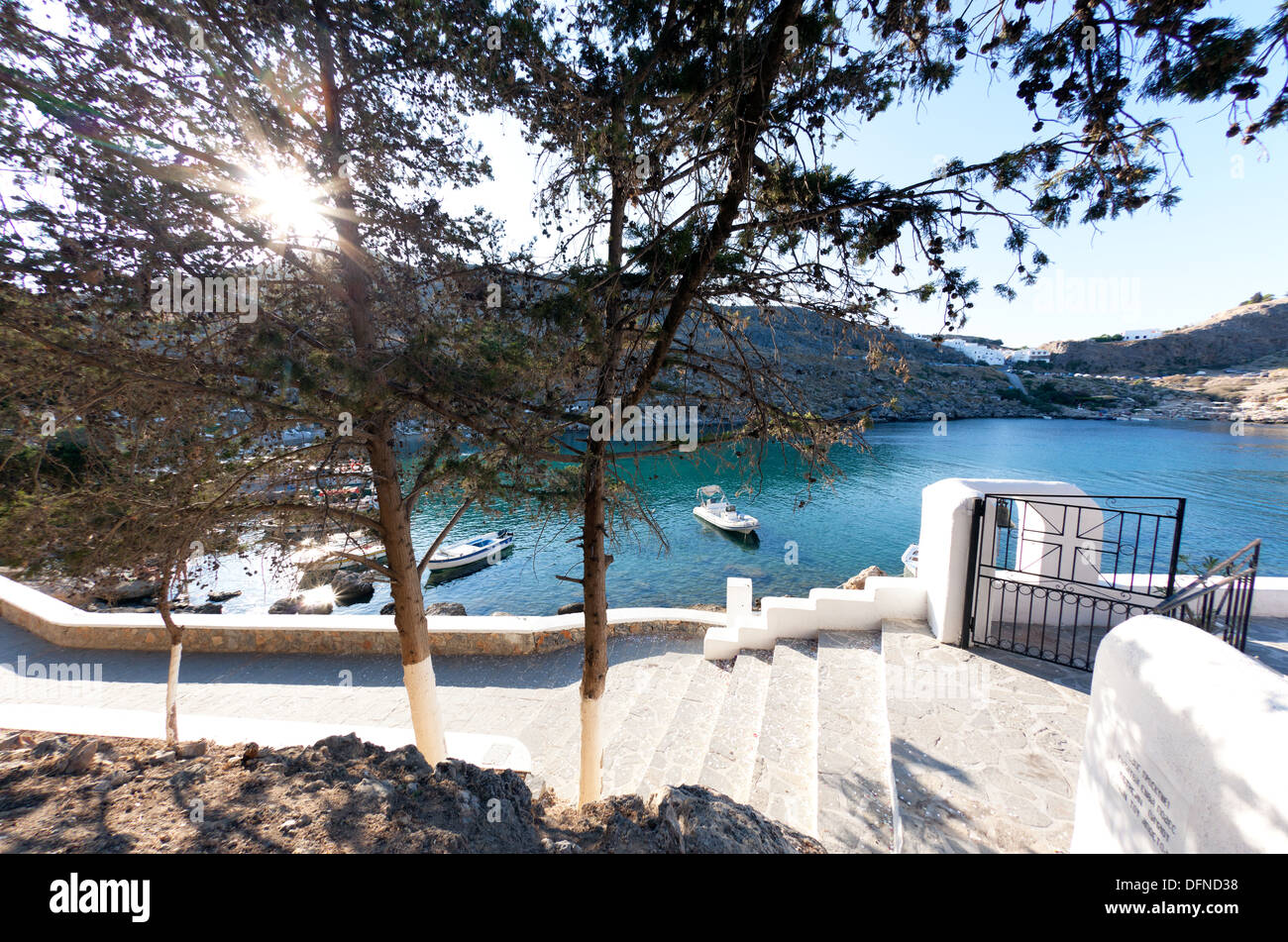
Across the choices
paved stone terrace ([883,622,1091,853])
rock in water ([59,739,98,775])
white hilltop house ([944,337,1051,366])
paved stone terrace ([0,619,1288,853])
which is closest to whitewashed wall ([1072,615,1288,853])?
paved stone terrace ([883,622,1091,853])

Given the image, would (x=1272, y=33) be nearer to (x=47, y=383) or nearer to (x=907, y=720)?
(x=907, y=720)

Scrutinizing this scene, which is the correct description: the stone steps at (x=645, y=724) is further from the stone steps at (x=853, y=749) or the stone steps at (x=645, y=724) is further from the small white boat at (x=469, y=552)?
the small white boat at (x=469, y=552)

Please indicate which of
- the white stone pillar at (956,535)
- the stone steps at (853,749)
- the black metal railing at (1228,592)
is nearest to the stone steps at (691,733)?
the stone steps at (853,749)

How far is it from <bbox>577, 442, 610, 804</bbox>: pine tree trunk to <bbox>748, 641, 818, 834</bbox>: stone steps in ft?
4.68

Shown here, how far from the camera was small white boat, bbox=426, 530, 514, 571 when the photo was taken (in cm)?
1942

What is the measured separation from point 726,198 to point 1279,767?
3.60 meters

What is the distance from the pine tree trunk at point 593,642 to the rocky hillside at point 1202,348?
370 ft

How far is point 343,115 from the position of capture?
399cm

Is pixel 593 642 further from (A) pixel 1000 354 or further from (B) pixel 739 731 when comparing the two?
(A) pixel 1000 354

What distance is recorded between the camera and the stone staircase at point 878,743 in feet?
10.1

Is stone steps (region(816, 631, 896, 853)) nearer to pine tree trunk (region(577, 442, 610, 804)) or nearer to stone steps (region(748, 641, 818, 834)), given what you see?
stone steps (region(748, 641, 818, 834))

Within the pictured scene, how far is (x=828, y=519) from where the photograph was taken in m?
26.1

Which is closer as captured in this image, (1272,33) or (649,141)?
(1272,33)
